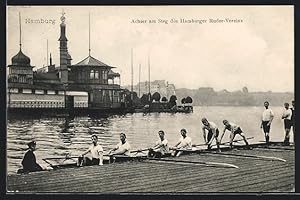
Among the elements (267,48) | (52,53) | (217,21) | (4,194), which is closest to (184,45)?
(217,21)

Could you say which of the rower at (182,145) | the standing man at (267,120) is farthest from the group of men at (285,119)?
the rower at (182,145)

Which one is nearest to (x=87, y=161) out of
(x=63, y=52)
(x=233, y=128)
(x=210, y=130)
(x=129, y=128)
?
(x=129, y=128)

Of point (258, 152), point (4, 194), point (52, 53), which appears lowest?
point (4, 194)

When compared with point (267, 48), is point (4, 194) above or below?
below

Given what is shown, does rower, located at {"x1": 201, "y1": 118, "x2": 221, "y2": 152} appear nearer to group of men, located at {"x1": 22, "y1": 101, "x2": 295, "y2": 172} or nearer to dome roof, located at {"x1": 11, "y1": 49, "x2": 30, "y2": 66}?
group of men, located at {"x1": 22, "y1": 101, "x2": 295, "y2": 172}

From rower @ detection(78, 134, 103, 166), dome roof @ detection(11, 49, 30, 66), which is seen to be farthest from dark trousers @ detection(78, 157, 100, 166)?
dome roof @ detection(11, 49, 30, 66)

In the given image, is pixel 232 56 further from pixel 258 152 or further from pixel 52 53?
pixel 52 53

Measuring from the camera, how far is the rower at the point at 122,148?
5.52m

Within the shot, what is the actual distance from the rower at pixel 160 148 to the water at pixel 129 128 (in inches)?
1.5

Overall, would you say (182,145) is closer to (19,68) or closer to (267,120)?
(267,120)

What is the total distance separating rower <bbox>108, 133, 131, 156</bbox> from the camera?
5.52 metres

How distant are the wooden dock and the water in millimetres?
217

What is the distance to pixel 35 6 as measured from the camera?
5.48 metres

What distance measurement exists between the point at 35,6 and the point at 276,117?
8.03ft
